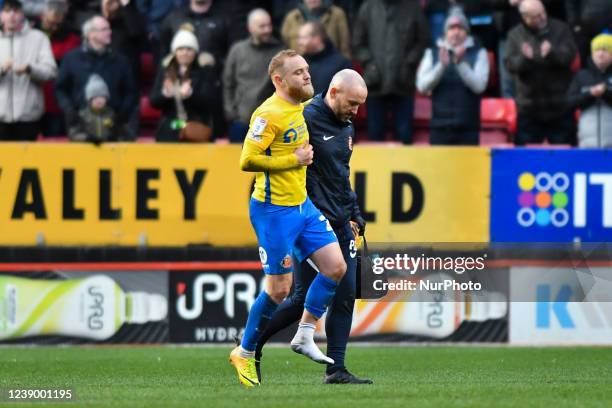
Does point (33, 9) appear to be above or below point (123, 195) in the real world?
above

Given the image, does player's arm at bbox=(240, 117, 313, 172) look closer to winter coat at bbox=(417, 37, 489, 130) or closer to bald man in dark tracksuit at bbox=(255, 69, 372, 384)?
bald man in dark tracksuit at bbox=(255, 69, 372, 384)

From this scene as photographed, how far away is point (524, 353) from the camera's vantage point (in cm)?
1330

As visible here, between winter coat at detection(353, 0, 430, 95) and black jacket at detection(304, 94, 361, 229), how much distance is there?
5798 millimetres

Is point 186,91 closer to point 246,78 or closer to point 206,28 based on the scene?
point 246,78

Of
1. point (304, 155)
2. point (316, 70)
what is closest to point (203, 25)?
point (316, 70)

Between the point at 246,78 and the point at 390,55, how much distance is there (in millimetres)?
1570

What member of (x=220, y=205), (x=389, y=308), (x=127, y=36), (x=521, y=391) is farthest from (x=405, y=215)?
(x=521, y=391)

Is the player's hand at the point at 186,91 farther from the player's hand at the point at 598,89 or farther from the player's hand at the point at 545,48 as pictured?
the player's hand at the point at 598,89

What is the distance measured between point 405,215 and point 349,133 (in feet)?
15.8

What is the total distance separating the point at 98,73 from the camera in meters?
15.3

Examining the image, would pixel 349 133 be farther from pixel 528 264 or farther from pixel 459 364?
pixel 528 264

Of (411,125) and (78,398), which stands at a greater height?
(411,125)

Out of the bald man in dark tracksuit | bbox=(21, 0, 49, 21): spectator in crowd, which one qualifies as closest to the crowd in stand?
bbox=(21, 0, 49, 21): spectator in crowd

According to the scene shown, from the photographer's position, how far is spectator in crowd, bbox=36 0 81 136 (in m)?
16.2
